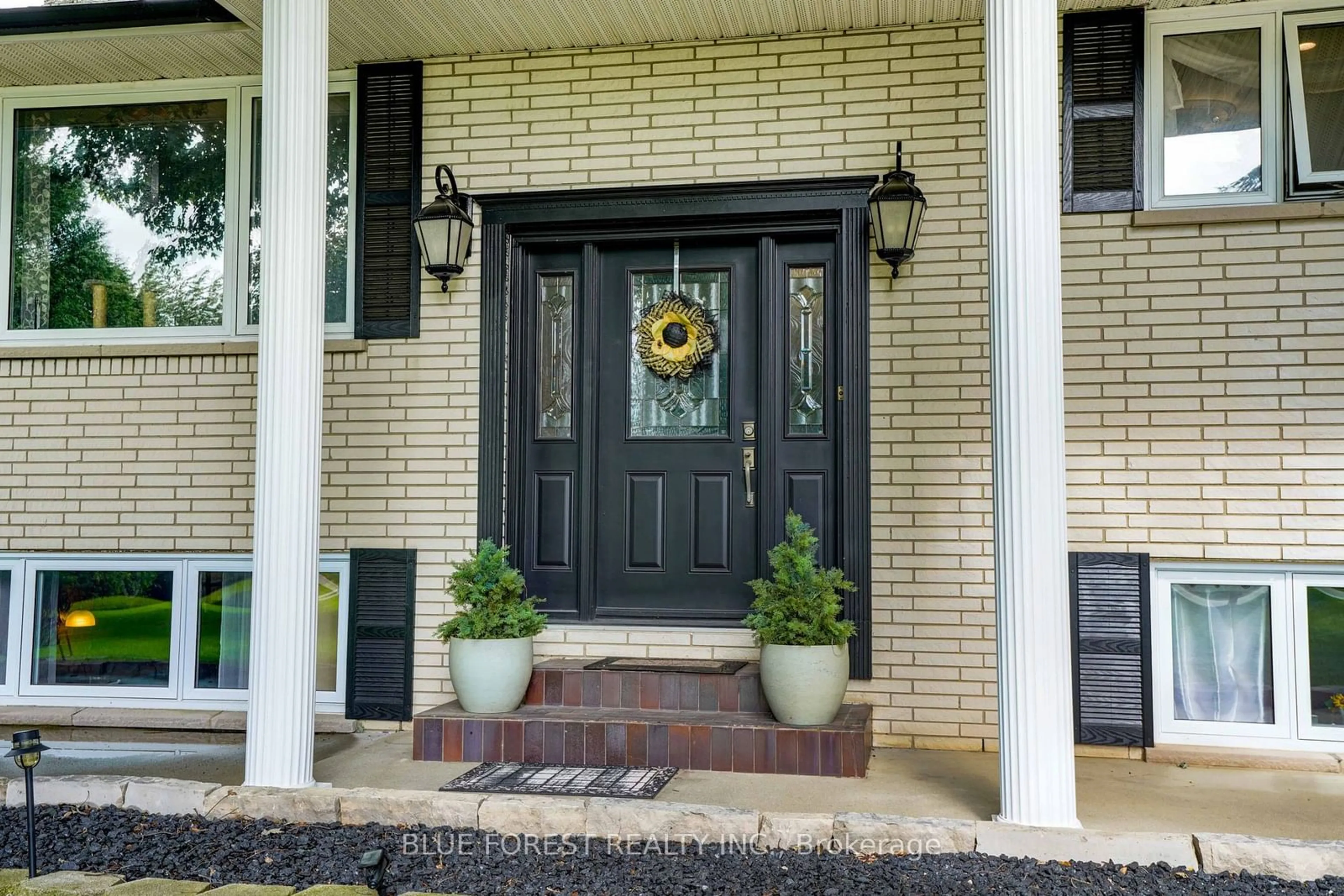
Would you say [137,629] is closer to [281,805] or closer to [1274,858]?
[281,805]

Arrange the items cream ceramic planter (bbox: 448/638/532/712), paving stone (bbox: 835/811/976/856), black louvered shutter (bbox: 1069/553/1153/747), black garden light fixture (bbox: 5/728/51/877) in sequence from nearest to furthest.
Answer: black garden light fixture (bbox: 5/728/51/877), paving stone (bbox: 835/811/976/856), cream ceramic planter (bbox: 448/638/532/712), black louvered shutter (bbox: 1069/553/1153/747)

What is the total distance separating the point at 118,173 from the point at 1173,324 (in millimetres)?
5413

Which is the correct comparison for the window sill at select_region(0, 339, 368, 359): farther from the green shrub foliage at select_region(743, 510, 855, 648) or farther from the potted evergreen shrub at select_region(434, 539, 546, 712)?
the green shrub foliage at select_region(743, 510, 855, 648)

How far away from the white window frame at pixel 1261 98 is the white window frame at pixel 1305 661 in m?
1.67

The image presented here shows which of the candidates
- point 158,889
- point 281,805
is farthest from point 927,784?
point 158,889

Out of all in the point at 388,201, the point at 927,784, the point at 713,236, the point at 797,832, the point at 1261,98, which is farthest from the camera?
the point at 388,201

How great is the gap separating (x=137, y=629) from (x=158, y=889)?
3376mm

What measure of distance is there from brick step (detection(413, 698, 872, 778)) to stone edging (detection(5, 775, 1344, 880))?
0.57m

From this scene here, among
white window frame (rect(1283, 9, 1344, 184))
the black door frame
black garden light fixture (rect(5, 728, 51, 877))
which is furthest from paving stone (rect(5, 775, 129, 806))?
white window frame (rect(1283, 9, 1344, 184))

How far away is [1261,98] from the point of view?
4.75 meters

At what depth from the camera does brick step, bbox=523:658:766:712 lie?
4586mm

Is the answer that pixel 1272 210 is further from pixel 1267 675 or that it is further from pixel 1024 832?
pixel 1024 832

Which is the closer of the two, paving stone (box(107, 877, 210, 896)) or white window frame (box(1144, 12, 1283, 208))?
paving stone (box(107, 877, 210, 896))

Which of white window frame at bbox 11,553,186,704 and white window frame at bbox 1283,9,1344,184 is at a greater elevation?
white window frame at bbox 1283,9,1344,184
